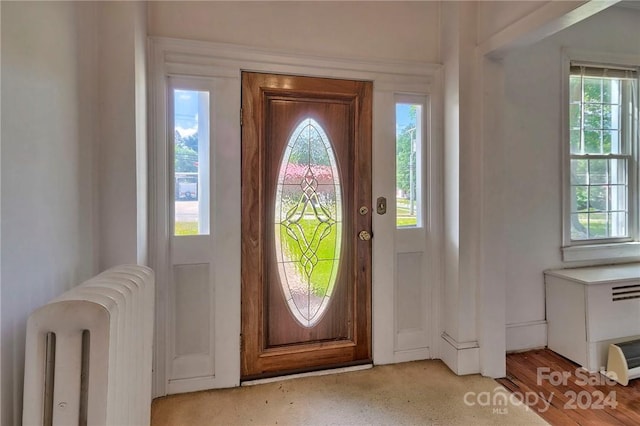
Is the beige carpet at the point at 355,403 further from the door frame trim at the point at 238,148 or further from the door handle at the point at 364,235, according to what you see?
the door handle at the point at 364,235

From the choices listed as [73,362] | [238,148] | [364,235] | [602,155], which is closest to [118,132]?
[238,148]

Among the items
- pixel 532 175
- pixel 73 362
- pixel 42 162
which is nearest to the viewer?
pixel 73 362

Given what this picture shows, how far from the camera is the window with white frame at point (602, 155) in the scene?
A: 2.80m

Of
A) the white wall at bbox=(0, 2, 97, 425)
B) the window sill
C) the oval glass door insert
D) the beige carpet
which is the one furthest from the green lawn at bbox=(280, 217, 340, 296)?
the window sill

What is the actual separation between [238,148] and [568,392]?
255 centimetres

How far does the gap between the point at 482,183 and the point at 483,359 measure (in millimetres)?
1169

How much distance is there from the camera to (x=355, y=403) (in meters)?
2.02

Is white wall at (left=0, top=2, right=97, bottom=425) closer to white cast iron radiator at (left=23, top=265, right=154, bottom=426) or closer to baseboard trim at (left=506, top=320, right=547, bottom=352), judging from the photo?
white cast iron radiator at (left=23, top=265, right=154, bottom=426)

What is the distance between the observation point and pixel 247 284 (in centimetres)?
220

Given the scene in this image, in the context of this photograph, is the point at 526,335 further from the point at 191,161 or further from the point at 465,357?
the point at 191,161

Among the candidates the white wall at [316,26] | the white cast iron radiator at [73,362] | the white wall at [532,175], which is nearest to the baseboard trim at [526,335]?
the white wall at [532,175]

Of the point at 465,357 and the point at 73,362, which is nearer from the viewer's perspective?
the point at 73,362

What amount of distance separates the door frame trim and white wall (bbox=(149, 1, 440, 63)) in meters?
0.08

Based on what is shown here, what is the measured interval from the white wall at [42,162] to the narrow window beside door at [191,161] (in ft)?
1.60
